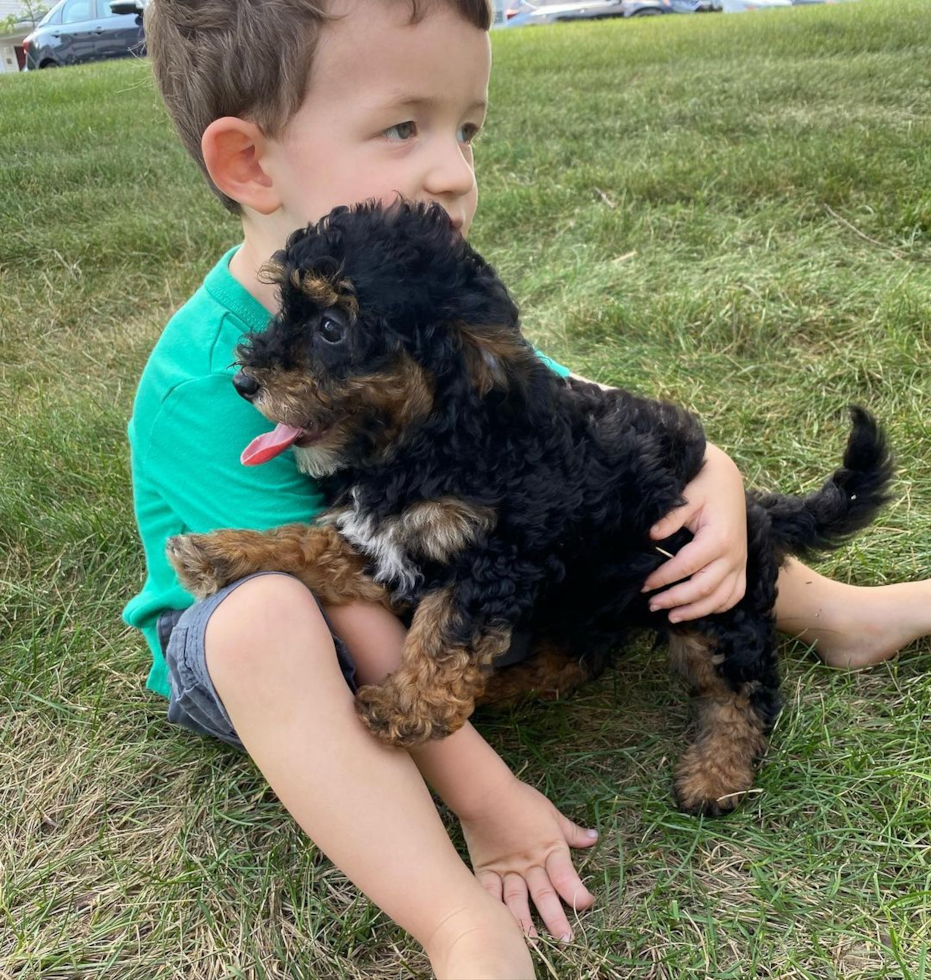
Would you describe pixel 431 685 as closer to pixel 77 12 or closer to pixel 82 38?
pixel 82 38

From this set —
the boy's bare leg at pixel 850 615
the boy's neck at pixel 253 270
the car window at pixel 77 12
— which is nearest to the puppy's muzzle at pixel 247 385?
the boy's neck at pixel 253 270

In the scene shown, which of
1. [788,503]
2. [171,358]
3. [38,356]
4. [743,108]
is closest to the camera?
[171,358]

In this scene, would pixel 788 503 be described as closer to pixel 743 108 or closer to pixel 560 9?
pixel 743 108

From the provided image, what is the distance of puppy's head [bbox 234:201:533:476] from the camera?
1995 millimetres

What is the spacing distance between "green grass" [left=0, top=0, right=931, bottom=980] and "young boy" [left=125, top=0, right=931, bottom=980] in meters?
0.28

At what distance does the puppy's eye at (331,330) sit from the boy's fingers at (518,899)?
145 centimetres

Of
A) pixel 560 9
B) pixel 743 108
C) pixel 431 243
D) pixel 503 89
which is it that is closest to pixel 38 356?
pixel 431 243

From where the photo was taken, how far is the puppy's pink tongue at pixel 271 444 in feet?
6.95

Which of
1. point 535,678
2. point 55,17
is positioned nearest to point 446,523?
point 535,678

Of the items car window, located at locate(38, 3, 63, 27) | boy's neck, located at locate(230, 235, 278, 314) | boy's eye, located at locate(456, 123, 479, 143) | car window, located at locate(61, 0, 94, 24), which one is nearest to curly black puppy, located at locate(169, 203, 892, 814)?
boy's neck, located at locate(230, 235, 278, 314)

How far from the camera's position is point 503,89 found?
483 inches

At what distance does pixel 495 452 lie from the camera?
2168mm

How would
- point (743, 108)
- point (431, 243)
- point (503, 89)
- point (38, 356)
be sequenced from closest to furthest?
point (431, 243) < point (38, 356) < point (743, 108) < point (503, 89)

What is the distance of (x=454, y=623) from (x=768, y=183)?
5565mm
